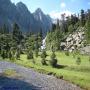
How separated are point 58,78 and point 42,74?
8450 mm

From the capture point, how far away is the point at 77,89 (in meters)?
53.8

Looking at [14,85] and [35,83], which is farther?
[35,83]

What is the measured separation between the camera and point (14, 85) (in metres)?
57.6

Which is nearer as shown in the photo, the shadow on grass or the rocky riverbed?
the shadow on grass

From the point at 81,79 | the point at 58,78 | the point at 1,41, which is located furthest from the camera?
the point at 1,41

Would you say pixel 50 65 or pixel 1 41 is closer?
pixel 50 65

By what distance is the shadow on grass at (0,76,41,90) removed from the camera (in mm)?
54759

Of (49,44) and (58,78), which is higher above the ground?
(49,44)

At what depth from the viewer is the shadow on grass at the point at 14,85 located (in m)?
54.8

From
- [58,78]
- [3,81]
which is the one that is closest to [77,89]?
[58,78]

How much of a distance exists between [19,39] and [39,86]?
132 meters

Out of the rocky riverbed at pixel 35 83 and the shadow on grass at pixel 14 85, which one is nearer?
the shadow on grass at pixel 14 85

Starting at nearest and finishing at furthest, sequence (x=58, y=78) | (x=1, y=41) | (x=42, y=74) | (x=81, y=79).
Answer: (x=81, y=79)
(x=58, y=78)
(x=42, y=74)
(x=1, y=41)

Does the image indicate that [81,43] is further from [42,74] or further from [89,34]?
[42,74]
